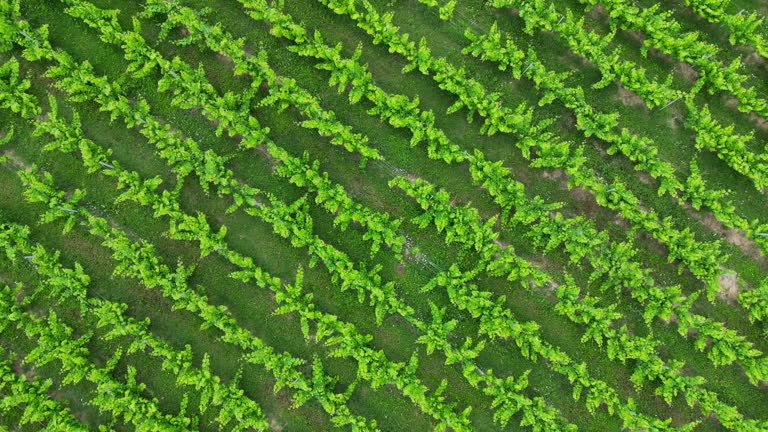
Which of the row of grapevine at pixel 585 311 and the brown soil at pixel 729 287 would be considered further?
the brown soil at pixel 729 287

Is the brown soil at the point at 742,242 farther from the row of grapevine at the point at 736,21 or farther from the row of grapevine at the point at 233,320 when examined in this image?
the row of grapevine at the point at 233,320

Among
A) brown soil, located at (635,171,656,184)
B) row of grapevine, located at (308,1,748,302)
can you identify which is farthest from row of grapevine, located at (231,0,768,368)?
brown soil, located at (635,171,656,184)

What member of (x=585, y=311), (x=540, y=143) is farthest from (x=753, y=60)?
(x=585, y=311)

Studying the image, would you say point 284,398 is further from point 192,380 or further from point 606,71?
point 606,71

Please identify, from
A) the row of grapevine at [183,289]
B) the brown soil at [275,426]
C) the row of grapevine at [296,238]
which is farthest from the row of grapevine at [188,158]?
the brown soil at [275,426]

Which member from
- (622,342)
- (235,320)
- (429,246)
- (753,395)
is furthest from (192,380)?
(753,395)

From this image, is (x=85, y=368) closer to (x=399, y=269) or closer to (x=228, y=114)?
(x=228, y=114)

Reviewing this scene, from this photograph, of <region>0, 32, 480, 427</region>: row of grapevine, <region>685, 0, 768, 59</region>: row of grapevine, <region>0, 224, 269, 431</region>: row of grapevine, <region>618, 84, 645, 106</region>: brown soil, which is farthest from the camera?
<region>618, 84, 645, 106</region>: brown soil

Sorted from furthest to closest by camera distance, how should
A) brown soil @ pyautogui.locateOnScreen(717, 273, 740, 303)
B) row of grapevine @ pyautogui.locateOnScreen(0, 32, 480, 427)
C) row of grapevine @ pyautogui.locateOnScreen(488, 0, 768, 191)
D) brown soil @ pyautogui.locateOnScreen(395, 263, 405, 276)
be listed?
1. brown soil @ pyautogui.locateOnScreen(717, 273, 740, 303)
2. brown soil @ pyautogui.locateOnScreen(395, 263, 405, 276)
3. row of grapevine @ pyautogui.locateOnScreen(488, 0, 768, 191)
4. row of grapevine @ pyautogui.locateOnScreen(0, 32, 480, 427)

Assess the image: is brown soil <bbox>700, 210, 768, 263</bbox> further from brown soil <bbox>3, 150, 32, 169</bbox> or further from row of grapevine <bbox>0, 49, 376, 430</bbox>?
brown soil <bbox>3, 150, 32, 169</bbox>
